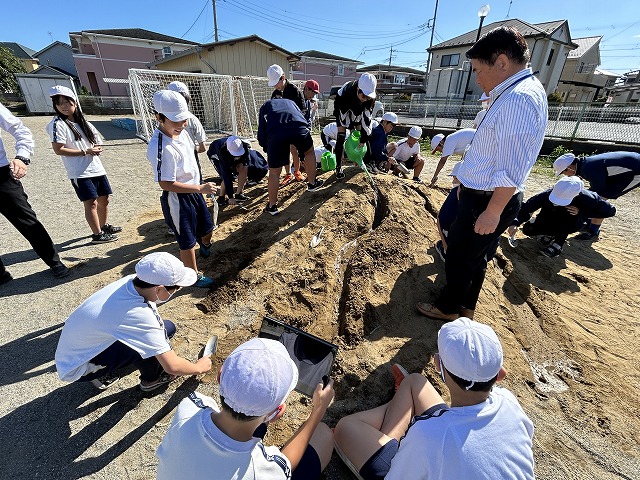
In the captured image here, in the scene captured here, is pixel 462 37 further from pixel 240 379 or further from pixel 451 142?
pixel 240 379

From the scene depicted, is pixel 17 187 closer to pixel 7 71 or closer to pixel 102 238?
pixel 102 238

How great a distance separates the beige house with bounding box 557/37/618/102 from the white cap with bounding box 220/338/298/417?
35.4m

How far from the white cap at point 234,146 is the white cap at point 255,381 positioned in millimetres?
4235

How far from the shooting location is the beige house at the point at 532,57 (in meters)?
22.0

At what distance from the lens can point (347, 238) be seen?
3.67m

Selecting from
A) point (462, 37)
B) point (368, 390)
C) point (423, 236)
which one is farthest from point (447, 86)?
point (368, 390)

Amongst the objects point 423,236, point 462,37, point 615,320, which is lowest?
point 615,320

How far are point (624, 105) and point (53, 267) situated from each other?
14079mm

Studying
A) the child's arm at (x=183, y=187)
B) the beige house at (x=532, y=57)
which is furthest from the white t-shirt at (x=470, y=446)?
the beige house at (x=532, y=57)

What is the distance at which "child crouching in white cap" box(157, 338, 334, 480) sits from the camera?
1032 mm

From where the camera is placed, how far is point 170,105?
255 cm

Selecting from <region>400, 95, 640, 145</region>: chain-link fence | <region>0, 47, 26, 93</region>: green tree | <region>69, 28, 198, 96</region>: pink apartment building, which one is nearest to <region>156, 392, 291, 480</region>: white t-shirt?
<region>400, 95, 640, 145</region>: chain-link fence

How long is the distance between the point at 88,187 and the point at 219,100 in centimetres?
945

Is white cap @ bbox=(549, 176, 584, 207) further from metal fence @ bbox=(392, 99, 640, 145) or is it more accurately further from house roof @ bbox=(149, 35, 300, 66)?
house roof @ bbox=(149, 35, 300, 66)
